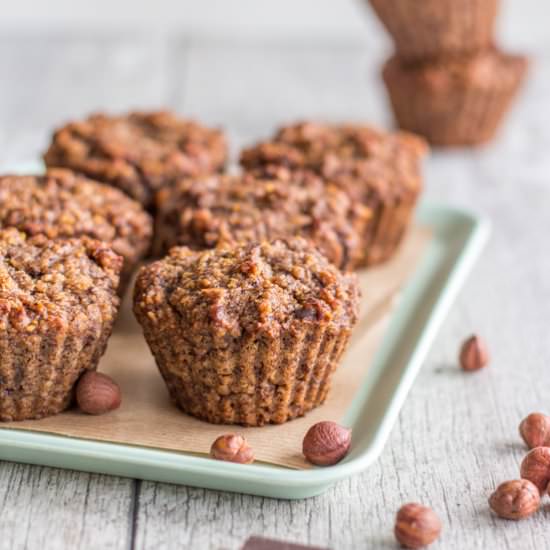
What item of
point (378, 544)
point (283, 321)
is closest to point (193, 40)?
point (283, 321)

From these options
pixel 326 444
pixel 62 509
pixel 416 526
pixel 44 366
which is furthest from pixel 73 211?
pixel 416 526

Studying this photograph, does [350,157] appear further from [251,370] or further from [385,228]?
[251,370]

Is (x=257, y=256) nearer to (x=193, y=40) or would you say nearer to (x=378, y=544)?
(x=378, y=544)

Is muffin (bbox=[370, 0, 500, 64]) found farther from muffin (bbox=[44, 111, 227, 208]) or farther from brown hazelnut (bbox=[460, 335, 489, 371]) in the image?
Answer: brown hazelnut (bbox=[460, 335, 489, 371])

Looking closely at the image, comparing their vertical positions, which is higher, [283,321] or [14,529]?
[283,321]

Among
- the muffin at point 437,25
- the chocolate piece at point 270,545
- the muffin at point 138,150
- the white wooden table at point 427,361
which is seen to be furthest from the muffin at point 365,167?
the chocolate piece at point 270,545

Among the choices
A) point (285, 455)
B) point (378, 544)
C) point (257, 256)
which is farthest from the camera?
point (257, 256)
